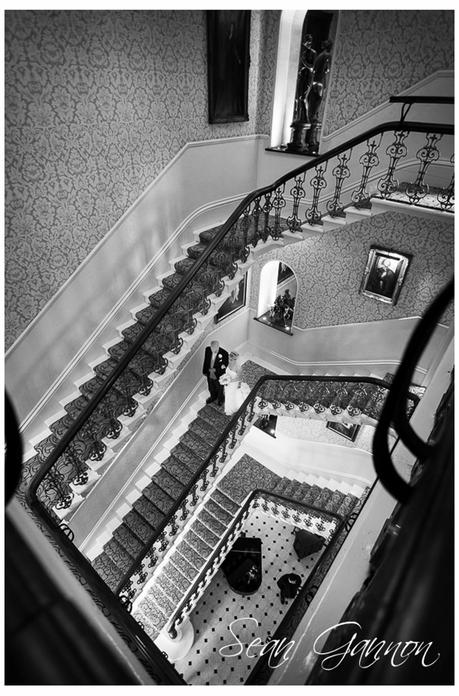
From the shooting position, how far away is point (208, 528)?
23.0 feet

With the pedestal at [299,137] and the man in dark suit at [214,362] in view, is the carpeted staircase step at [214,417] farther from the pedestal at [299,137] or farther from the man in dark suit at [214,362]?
the pedestal at [299,137]

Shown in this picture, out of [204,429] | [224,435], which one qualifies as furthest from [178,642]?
[224,435]

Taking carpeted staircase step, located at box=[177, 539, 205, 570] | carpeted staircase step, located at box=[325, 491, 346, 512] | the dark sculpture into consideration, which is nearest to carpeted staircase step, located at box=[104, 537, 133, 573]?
carpeted staircase step, located at box=[177, 539, 205, 570]

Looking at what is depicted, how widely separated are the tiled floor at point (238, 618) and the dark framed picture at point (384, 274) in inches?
242

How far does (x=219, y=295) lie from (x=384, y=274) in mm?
3508

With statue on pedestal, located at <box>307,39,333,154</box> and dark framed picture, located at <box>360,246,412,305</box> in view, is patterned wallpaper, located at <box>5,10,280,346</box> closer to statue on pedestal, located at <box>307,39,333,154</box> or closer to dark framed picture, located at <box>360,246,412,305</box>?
statue on pedestal, located at <box>307,39,333,154</box>

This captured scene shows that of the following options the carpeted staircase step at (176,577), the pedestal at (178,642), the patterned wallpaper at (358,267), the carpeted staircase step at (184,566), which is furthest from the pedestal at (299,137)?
the pedestal at (178,642)

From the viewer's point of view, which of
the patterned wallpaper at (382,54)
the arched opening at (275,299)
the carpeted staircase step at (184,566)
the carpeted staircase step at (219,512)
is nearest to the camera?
the patterned wallpaper at (382,54)

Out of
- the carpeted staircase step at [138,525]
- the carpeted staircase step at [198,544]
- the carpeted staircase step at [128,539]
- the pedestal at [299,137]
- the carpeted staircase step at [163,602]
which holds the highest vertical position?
the pedestal at [299,137]

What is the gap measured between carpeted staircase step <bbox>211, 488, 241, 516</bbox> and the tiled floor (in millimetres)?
1724

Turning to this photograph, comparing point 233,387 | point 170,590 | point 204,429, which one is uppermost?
point 233,387

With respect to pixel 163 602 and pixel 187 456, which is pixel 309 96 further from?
pixel 163 602

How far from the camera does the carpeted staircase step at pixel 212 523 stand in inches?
272

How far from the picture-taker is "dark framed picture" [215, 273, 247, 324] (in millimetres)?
8461
